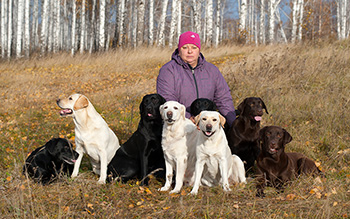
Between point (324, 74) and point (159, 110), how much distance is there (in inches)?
216

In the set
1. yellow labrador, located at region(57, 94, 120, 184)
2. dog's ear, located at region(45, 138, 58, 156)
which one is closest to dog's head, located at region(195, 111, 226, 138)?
yellow labrador, located at region(57, 94, 120, 184)

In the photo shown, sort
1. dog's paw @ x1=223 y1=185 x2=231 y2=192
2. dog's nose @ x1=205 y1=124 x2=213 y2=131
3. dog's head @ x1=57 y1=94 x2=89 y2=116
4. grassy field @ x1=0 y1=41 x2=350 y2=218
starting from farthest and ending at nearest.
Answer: dog's head @ x1=57 y1=94 x2=89 y2=116
dog's paw @ x1=223 y1=185 x2=231 y2=192
dog's nose @ x1=205 y1=124 x2=213 y2=131
grassy field @ x1=0 y1=41 x2=350 y2=218

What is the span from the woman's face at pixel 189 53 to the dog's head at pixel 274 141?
1679 mm

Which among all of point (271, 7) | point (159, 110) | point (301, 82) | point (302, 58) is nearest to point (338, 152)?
point (159, 110)

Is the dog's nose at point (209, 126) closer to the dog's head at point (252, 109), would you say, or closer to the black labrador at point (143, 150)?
the black labrador at point (143, 150)

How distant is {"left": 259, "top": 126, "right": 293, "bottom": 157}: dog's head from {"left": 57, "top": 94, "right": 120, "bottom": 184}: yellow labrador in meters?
2.12

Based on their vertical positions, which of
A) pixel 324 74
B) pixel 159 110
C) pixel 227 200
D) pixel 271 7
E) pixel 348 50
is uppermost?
pixel 271 7

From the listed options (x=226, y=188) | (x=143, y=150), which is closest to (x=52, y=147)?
(x=143, y=150)

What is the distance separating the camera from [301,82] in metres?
7.79

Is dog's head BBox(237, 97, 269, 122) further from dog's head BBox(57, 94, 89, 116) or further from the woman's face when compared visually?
dog's head BBox(57, 94, 89, 116)

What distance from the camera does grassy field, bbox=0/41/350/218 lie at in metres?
3.16

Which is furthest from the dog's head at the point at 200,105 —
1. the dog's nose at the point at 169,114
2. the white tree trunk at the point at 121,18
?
Result: the white tree trunk at the point at 121,18

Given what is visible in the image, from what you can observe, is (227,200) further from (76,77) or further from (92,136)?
(76,77)

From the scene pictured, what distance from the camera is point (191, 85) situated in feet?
16.2
